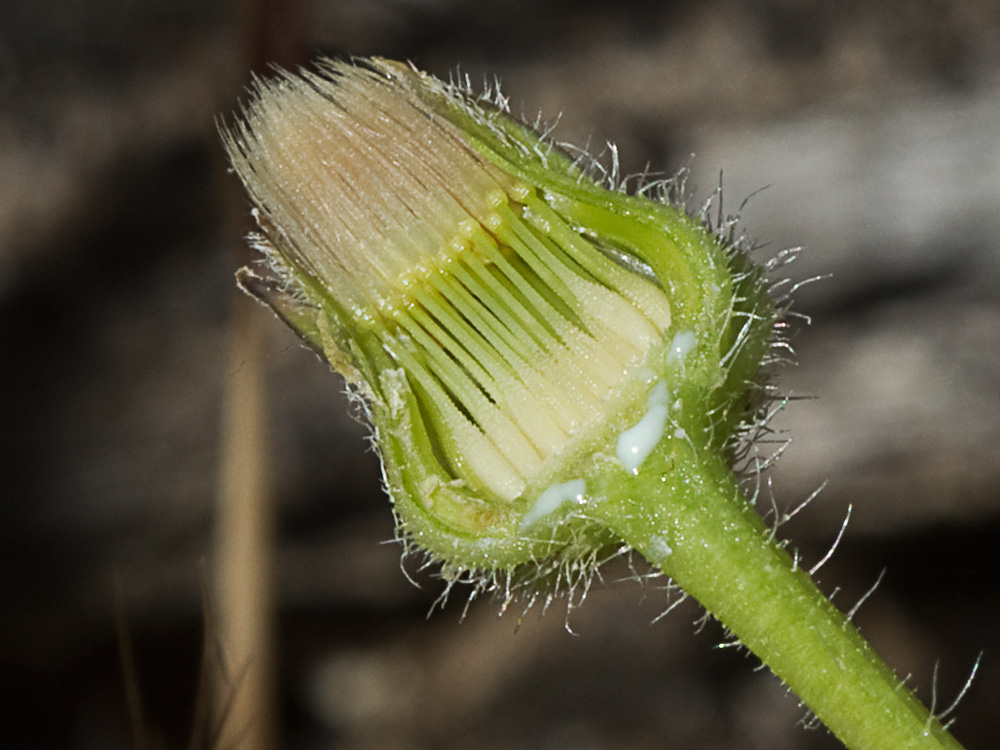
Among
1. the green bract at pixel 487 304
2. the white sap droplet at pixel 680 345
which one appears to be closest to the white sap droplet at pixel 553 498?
the green bract at pixel 487 304

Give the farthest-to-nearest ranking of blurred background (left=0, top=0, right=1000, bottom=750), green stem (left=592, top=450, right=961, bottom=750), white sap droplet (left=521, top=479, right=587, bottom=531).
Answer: blurred background (left=0, top=0, right=1000, bottom=750)
white sap droplet (left=521, top=479, right=587, bottom=531)
green stem (left=592, top=450, right=961, bottom=750)

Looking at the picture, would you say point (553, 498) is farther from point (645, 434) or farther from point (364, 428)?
point (364, 428)

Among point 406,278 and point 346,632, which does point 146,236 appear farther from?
point 406,278

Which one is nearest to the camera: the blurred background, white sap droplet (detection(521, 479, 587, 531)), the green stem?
the green stem

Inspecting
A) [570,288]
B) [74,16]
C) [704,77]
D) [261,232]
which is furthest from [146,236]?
[570,288]

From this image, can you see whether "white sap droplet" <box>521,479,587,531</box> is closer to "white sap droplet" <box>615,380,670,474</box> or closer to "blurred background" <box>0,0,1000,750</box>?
"white sap droplet" <box>615,380,670,474</box>

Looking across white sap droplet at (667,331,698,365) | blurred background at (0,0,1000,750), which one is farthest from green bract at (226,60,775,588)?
blurred background at (0,0,1000,750)

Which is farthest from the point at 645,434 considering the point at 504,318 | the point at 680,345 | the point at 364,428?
the point at 364,428
